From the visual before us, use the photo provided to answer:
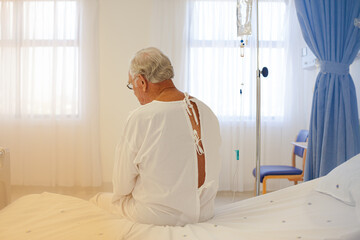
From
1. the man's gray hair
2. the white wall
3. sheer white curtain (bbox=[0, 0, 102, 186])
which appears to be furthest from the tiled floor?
the man's gray hair

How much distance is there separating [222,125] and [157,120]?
2.70 meters

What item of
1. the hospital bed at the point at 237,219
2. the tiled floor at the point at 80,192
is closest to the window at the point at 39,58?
the tiled floor at the point at 80,192

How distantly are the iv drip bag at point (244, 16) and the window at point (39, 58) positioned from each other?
2207mm

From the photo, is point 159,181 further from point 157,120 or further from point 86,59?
point 86,59

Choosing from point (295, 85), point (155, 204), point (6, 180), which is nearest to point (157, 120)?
point (155, 204)

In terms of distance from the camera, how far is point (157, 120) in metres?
1.47

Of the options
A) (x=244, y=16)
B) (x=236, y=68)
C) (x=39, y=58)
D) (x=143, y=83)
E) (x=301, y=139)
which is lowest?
(x=301, y=139)

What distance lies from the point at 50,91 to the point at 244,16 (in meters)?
2.52

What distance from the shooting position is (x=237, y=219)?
158cm

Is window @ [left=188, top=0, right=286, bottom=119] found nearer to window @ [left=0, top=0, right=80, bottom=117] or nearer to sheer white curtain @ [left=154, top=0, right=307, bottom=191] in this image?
sheer white curtain @ [left=154, top=0, right=307, bottom=191]

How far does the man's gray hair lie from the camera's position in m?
1.58

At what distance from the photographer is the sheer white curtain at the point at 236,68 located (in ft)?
13.4

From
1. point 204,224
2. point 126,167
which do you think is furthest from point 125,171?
point 204,224

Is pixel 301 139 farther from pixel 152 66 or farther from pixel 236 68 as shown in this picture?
pixel 152 66
